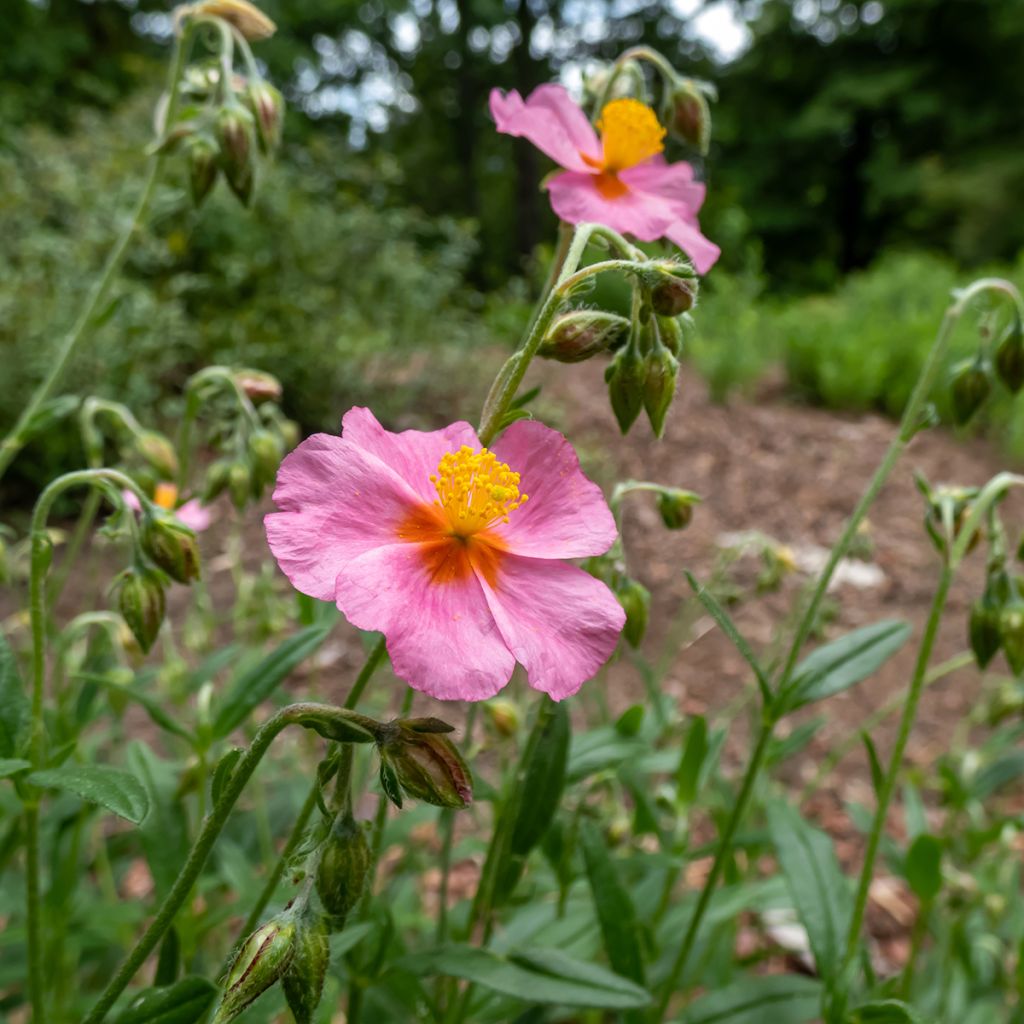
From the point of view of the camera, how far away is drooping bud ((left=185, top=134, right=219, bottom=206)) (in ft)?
5.02

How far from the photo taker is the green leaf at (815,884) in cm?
136

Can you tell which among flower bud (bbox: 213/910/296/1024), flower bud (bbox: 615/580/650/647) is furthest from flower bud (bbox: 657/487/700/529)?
flower bud (bbox: 213/910/296/1024)

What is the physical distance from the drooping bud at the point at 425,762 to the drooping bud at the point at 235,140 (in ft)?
3.46

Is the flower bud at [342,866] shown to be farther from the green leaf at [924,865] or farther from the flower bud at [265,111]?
the flower bud at [265,111]

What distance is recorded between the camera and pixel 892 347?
20.6 feet

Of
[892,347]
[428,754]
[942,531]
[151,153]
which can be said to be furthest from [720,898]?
[892,347]

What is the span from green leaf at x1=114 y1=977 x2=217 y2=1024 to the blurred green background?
3.64 ft

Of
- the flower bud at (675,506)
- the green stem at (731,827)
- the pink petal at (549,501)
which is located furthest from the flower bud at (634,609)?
the pink petal at (549,501)

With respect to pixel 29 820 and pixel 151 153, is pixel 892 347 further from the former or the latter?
pixel 29 820

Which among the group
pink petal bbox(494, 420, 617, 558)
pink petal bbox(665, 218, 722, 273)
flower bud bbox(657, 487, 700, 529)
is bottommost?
flower bud bbox(657, 487, 700, 529)

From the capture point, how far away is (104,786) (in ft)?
3.01

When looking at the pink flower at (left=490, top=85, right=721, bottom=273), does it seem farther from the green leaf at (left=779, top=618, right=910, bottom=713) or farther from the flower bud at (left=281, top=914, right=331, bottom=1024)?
the flower bud at (left=281, top=914, right=331, bottom=1024)

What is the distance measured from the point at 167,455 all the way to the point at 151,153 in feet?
1.71

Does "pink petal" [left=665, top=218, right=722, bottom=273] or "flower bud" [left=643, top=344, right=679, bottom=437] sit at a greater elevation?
"pink petal" [left=665, top=218, right=722, bottom=273]
